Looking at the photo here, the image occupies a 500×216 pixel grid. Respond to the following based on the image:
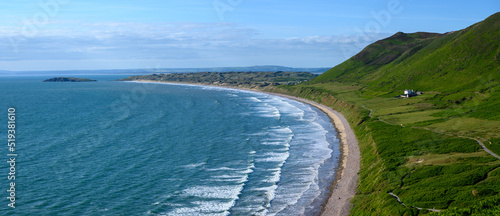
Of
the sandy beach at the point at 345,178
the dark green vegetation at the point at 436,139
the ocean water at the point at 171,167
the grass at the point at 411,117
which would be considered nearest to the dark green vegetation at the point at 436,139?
the dark green vegetation at the point at 436,139

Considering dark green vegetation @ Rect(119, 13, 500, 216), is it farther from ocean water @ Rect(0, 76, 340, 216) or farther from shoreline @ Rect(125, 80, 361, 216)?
ocean water @ Rect(0, 76, 340, 216)

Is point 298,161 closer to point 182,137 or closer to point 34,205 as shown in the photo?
point 182,137

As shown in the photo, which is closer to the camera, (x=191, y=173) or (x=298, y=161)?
(x=191, y=173)

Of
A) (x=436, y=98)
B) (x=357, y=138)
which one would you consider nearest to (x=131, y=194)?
(x=357, y=138)

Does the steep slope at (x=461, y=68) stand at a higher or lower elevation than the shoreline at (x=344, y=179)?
higher

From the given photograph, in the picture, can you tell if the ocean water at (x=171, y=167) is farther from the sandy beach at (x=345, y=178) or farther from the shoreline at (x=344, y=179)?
the sandy beach at (x=345, y=178)

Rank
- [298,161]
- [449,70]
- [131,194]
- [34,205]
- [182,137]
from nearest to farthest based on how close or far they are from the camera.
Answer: [34,205]
[131,194]
[298,161]
[182,137]
[449,70]

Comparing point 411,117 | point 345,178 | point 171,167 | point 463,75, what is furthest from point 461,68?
point 171,167
